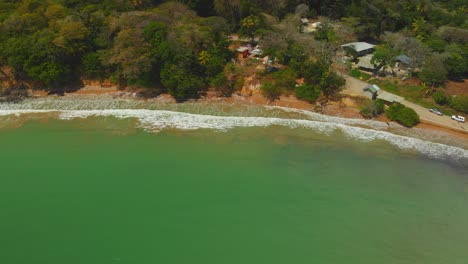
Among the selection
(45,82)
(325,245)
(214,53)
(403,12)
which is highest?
(403,12)

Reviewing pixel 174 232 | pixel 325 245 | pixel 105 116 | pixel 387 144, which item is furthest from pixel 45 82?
pixel 387 144

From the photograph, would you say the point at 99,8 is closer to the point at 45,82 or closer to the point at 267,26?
the point at 45,82

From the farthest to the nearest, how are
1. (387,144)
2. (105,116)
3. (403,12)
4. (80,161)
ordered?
(403,12) < (105,116) < (387,144) < (80,161)

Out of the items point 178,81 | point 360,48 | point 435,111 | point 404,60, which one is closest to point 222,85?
point 178,81

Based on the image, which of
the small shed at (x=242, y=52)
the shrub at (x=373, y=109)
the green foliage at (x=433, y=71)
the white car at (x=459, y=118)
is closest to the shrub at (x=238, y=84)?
the small shed at (x=242, y=52)

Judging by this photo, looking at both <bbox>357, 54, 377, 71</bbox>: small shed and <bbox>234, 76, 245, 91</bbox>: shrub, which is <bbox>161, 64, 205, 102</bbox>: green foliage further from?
<bbox>357, 54, 377, 71</bbox>: small shed

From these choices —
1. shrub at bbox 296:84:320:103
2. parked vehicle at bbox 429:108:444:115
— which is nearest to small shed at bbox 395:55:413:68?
parked vehicle at bbox 429:108:444:115
